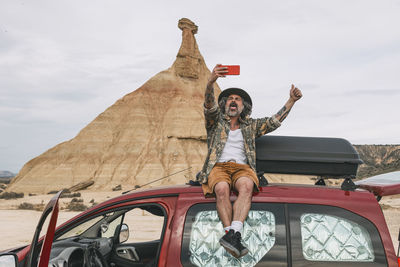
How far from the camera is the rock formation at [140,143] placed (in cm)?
3831

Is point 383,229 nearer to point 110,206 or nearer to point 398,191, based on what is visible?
point 398,191

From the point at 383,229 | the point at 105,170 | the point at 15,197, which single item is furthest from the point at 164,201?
the point at 105,170

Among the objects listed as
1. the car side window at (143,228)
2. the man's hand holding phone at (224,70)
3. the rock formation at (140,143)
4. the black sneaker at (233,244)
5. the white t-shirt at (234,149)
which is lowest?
the car side window at (143,228)

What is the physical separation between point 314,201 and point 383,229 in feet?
1.55

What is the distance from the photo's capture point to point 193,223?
8.67ft

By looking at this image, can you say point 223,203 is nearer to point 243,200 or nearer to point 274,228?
point 243,200

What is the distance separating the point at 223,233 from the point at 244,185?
1.23ft

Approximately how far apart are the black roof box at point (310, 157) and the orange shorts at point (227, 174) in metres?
0.19

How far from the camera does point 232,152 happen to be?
3.51 metres

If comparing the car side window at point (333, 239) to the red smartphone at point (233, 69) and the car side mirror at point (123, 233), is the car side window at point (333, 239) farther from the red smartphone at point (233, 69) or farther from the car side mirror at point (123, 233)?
the car side mirror at point (123, 233)

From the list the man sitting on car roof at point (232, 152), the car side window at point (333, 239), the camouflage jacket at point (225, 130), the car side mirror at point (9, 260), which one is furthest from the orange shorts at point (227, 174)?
the car side mirror at point (9, 260)

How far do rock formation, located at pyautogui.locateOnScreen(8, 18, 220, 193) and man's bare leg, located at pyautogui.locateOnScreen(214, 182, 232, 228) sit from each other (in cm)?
3333

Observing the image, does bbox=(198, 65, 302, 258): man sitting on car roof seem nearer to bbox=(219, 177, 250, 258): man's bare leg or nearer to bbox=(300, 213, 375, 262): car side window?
bbox=(219, 177, 250, 258): man's bare leg

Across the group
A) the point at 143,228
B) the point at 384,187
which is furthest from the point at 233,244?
the point at 143,228
